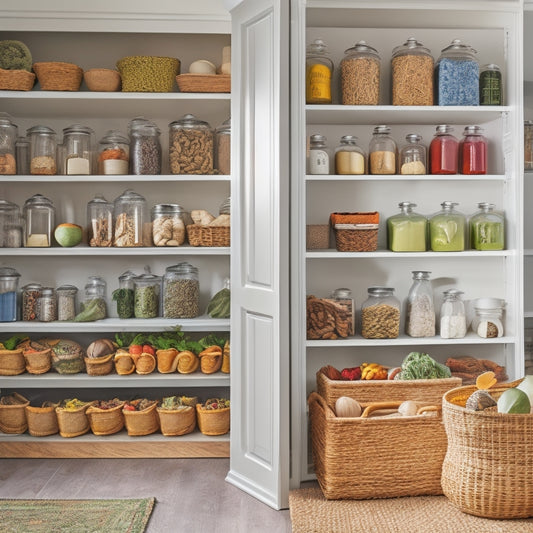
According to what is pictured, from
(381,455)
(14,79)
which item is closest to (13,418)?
(14,79)

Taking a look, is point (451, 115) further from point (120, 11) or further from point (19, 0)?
point (19, 0)

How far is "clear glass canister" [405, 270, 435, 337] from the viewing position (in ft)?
10.5

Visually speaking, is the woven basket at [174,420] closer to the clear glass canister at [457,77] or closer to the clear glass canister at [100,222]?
the clear glass canister at [100,222]

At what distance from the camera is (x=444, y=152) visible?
10.5ft

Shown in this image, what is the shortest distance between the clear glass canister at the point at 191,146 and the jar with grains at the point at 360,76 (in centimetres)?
76

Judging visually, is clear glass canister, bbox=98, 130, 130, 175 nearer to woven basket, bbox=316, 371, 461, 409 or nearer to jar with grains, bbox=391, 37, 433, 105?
jar with grains, bbox=391, 37, 433, 105

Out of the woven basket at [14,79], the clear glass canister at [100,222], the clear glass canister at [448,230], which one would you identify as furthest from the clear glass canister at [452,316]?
the woven basket at [14,79]

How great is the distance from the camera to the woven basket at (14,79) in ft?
10.9

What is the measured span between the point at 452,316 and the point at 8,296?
2248mm

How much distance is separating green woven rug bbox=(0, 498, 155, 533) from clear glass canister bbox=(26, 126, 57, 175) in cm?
161

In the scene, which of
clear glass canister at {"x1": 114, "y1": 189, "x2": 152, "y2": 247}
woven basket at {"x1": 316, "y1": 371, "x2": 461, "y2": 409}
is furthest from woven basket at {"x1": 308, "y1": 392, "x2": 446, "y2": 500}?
clear glass canister at {"x1": 114, "y1": 189, "x2": 152, "y2": 247}

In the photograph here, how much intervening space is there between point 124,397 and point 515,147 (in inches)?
96.2

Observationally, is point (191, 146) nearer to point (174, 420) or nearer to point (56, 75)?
point (56, 75)

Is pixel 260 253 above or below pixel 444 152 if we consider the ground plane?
below
